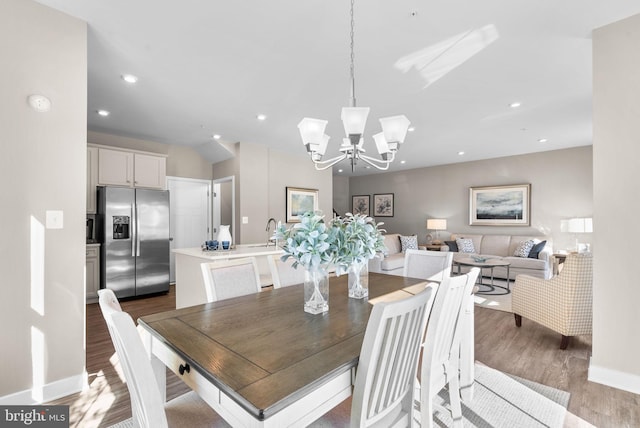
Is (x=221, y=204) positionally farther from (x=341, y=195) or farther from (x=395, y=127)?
(x=395, y=127)

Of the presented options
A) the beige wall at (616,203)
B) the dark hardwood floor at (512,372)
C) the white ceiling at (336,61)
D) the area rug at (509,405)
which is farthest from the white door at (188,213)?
the beige wall at (616,203)

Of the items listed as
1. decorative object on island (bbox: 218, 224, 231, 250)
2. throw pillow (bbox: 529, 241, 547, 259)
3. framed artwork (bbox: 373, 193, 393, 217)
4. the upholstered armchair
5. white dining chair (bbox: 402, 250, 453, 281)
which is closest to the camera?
white dining chair (bbox: 402, 250, 453, 281)

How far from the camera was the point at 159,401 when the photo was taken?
2.80 feet

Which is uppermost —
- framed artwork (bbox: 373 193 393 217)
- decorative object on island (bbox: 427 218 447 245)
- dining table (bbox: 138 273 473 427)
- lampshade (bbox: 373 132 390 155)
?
lampshade (bbox: 373 132 390 155)

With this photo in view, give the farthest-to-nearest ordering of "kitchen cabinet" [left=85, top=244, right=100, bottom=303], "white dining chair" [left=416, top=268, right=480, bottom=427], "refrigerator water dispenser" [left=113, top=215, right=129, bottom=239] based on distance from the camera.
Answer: "refrigerator water dispenser" [left=113, top=215, right=129, bottom=239]
"kitchen cabinet" [left=85, top=244, right=100, bottom=303]
"white dining chair" [left=416, top=268, right=480, bottom=427]

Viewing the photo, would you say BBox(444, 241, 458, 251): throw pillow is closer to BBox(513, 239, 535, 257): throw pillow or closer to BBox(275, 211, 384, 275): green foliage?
BBox(513, 239, 535, 257): throw pillow

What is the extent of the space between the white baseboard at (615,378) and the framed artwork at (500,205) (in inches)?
184

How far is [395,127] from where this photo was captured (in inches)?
82.4

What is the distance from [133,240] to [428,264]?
13.7 feet

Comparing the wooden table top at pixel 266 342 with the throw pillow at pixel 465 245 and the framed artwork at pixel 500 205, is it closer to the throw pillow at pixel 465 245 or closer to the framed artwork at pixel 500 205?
the throw pillow at pixel 465 245

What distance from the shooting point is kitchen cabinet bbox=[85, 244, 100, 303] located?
4.20 m

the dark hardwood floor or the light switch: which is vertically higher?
the light switch

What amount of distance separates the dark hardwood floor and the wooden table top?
0.31 metres

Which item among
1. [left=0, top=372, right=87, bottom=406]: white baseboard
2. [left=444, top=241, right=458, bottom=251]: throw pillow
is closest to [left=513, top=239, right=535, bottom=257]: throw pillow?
[left=444, top=241, right=458, bottom=251]: throw pillow
